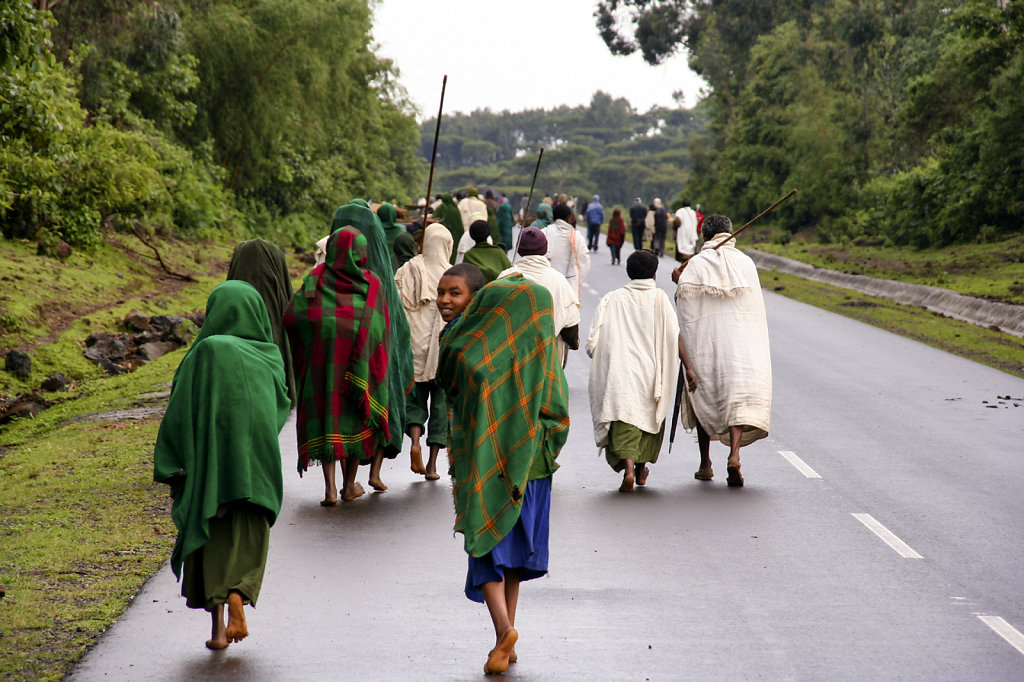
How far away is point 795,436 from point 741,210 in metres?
41.6

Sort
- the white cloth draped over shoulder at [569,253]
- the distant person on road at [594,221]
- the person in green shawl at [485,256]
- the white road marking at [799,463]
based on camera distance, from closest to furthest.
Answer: the white road marking at [799,463], the person in green shawl at [485,256], the white cloth draped over shoulder at [569,253], the distant person on road at [594,221]

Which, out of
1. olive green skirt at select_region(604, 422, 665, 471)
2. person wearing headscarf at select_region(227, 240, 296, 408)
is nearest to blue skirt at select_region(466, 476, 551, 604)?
olive green skirt at select_region(604, 422, 665, 471)

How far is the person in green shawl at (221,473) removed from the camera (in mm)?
5449

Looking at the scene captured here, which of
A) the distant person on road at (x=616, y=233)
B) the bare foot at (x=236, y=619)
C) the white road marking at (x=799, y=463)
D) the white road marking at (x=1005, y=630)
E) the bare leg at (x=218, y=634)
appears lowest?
the distant person on road at (x=616, y=233)

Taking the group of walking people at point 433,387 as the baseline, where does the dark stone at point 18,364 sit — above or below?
below

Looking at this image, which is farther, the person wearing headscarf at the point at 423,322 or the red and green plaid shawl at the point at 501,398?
the person wearing headscarf at the point at 423,322

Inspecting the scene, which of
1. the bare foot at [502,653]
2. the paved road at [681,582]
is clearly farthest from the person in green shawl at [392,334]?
the bare foot at [502,653]

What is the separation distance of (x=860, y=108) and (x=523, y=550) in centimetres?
3927

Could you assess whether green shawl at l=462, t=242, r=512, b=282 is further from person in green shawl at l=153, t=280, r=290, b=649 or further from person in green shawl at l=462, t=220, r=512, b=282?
person in green shawl at l=153, t=280, r=290, b=649

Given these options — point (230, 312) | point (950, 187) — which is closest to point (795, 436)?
point (230, 312)

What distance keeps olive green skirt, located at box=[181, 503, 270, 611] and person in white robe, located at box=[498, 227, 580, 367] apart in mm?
4897

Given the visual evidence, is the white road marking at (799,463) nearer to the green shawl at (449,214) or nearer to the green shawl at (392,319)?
the green shawl at (392,319)

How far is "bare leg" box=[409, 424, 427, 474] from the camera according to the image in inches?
387

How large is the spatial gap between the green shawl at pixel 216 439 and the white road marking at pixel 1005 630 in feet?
11.5
